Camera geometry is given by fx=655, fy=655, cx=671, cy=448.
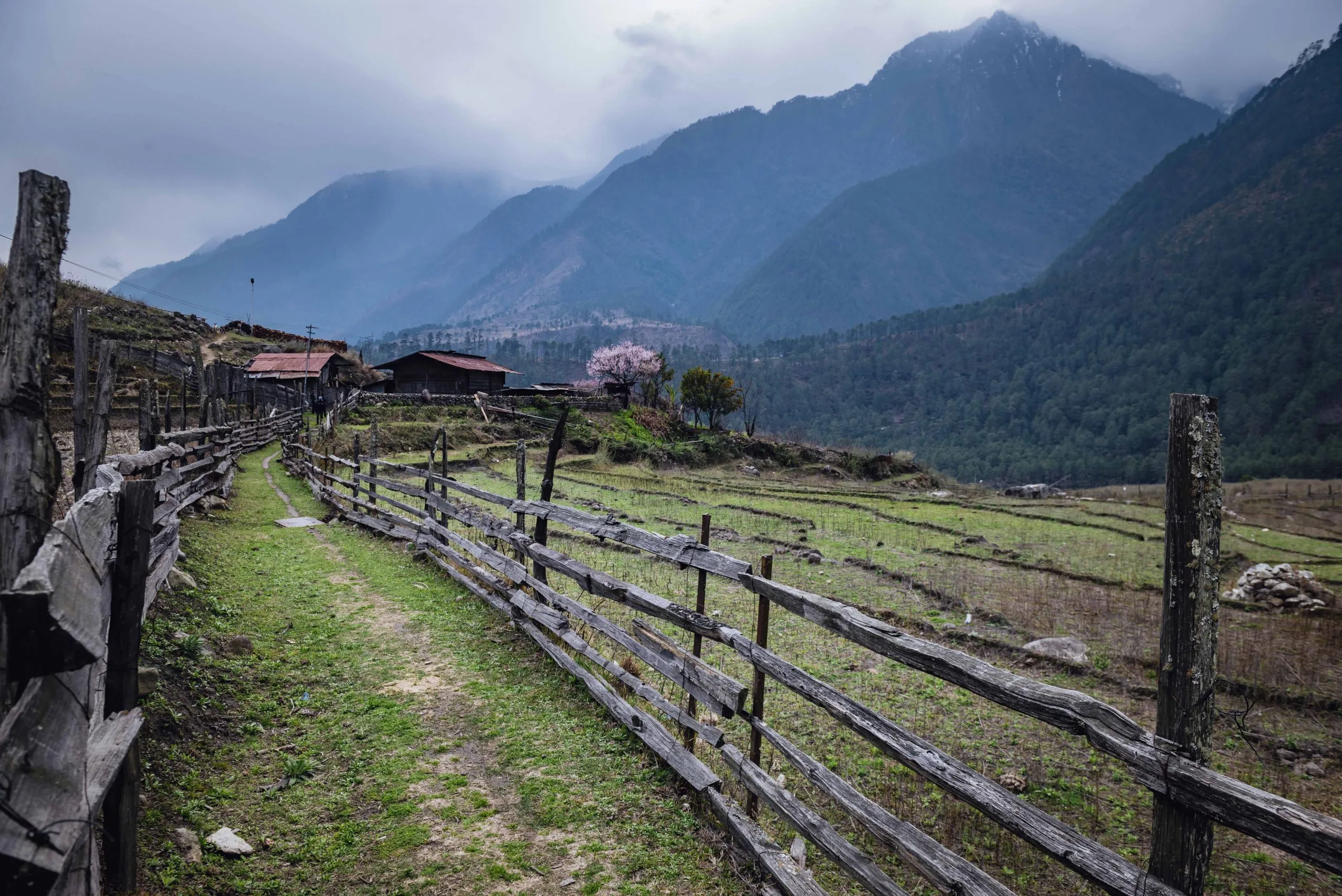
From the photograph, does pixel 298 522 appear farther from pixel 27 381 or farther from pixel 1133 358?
pixel 1133 358

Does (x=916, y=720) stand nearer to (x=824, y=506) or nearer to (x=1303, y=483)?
(x=824, y=506)

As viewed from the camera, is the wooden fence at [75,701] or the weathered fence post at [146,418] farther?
the weathered fence post at [146,418]

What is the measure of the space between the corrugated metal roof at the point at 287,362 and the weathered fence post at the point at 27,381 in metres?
47.9

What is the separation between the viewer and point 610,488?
26.3m

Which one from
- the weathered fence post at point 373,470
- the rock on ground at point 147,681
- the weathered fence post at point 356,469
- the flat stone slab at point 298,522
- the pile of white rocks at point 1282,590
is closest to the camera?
the rock on ground at point 147,681

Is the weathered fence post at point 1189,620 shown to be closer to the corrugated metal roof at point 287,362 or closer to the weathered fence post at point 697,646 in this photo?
the weathered fence post at point 697,646

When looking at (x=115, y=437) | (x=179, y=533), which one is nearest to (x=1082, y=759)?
(x=179, y=533)

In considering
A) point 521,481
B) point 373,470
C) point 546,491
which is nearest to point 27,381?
point 546,491

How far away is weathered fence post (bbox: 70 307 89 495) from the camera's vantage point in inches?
263

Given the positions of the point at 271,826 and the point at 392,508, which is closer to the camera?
the point at 271,826

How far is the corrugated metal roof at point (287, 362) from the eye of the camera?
46.9m

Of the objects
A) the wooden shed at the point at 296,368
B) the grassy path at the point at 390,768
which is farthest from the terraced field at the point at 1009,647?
the wooden shed at the point at 296,368

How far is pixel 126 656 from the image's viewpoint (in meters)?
3.18

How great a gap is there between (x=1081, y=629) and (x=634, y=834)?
9.35 meters
